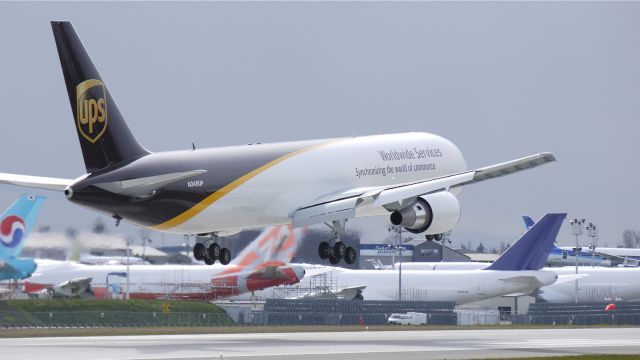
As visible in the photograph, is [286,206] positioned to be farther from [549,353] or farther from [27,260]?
[27,260]

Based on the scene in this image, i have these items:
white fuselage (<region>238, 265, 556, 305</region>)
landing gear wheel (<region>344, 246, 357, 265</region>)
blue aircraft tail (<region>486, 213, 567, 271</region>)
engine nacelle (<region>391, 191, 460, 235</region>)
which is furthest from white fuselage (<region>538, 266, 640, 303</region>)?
landing gear wheel (<region>344, 246, 357, 265</region>)

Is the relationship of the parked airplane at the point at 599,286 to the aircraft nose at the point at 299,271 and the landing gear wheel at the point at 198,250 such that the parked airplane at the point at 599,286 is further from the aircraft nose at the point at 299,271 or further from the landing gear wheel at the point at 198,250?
the landing gear wheel at the point at 198,250

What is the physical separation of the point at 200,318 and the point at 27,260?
43.7ft

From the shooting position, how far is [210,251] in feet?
188

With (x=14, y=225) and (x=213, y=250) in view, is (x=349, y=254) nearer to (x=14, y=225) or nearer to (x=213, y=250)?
(x=213, y=250)

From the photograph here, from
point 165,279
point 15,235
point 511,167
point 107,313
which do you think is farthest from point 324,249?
point 165,279

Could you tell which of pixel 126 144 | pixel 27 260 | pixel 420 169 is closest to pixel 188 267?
pixel 27 260

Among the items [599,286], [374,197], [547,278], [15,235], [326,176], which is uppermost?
[15,235]

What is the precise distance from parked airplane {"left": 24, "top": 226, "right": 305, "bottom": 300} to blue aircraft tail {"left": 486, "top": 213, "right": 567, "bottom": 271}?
16.9m

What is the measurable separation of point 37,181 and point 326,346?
15095mm

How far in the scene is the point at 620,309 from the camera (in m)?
95.8

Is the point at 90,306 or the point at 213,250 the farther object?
the point at 90,306

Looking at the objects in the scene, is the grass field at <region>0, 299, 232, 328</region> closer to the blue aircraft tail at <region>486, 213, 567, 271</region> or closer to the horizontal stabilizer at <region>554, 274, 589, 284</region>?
the blue aircraft tail at <region>486, 213, 567, 271</region>

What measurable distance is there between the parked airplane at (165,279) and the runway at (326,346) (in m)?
29.5
